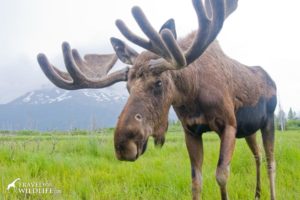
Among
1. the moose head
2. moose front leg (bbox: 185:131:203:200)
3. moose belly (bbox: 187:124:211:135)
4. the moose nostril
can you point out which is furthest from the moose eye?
moose front leg (bbox: 185:131:203:200)

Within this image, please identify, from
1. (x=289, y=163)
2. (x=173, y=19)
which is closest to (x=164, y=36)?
(x=173, y=19)

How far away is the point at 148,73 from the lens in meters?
2.73

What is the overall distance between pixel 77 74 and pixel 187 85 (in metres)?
0.96

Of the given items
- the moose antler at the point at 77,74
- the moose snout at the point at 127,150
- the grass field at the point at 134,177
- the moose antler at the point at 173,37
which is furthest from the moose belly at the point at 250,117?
the moose snout at the point at 127,150

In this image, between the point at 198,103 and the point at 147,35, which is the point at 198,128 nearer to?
the point at 198,103

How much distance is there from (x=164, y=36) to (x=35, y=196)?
8.44 feet

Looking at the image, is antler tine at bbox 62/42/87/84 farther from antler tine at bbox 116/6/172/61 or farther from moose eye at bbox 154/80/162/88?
moose eye at bbox 154/80/162/88

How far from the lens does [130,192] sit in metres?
4.32

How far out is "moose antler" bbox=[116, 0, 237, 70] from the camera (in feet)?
8.30

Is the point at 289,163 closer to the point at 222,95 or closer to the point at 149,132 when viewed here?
the point at 222,95

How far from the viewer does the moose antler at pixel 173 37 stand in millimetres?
2531

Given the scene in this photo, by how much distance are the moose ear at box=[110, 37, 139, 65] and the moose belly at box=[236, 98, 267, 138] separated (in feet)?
4.17

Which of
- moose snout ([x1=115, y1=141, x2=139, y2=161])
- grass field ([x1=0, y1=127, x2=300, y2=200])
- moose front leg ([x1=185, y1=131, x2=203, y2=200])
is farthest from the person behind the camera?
grass field ([x1=0, y1=127, x2=300, y2=200])

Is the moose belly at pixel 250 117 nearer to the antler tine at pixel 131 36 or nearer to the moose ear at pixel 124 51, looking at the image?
the moose ear at pixel 124 51
